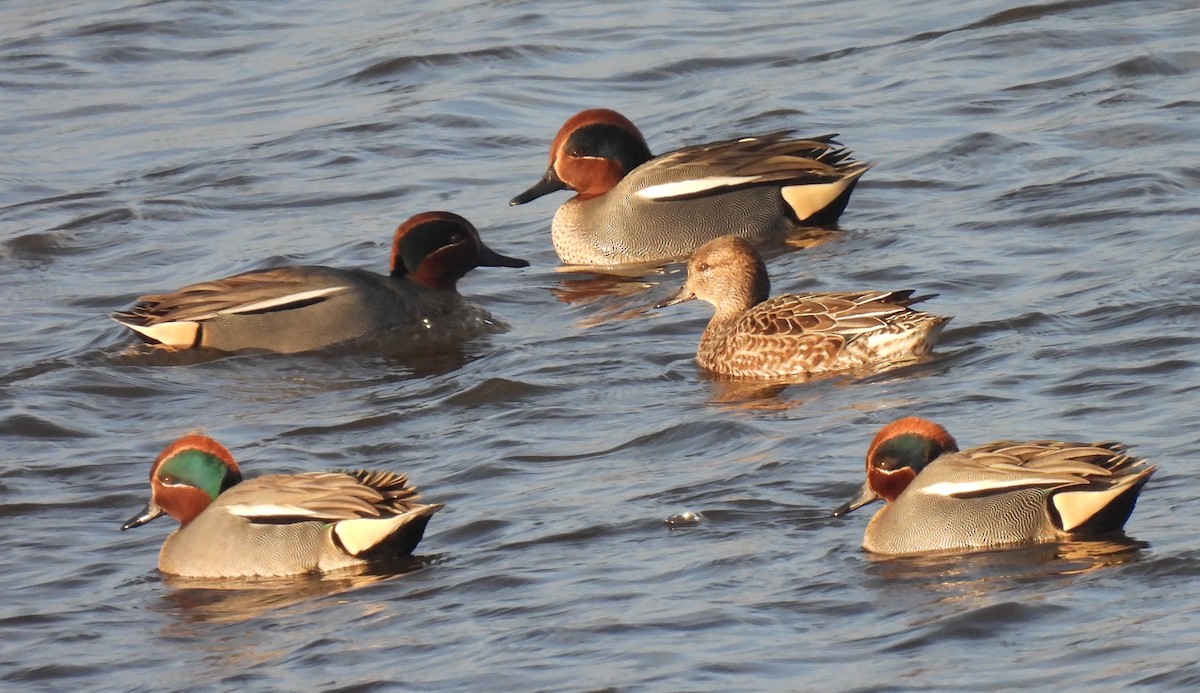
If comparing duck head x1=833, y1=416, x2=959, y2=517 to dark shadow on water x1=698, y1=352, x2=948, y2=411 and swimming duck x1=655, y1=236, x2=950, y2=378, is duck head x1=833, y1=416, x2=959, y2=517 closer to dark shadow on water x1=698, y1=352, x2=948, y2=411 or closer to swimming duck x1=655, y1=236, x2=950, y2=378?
dark shadow on water x1=698, y1=352, x2=948, y2=411

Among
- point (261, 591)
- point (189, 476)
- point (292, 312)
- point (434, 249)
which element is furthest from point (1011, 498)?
point (434, 249)

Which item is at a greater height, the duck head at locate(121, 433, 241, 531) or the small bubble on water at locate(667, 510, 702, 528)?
the duck head at locate(121, 433, 241, 531)

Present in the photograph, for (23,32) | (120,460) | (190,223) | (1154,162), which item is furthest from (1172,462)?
(23,32)

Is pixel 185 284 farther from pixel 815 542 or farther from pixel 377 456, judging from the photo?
pixel 815 542

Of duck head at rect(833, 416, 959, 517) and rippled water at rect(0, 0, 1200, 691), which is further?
duck head at rect(833, 416, 959, 517)

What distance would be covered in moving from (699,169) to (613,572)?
18.7ft

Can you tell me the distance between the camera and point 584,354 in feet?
33.4

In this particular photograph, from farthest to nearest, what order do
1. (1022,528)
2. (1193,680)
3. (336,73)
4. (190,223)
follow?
(336,73) < (190,223) < (1022,528) < (1193,680)

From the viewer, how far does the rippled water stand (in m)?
6.48

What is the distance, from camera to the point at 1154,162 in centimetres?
1243

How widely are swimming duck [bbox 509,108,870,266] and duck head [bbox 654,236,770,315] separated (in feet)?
6.45

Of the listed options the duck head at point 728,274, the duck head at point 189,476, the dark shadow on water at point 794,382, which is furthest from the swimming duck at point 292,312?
the duck head at point 189,476

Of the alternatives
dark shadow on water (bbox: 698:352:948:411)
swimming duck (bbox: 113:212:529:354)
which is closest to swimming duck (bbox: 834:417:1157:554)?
dark shadow on water (bbox: 698:352:948:411)

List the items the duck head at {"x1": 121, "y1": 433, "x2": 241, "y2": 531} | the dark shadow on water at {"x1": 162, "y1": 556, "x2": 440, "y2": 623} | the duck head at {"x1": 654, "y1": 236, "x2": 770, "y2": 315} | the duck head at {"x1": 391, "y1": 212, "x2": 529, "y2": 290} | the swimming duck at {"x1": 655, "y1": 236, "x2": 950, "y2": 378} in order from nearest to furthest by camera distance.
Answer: the dark shadow on water at {"x1": 162, "y1": 556, "x2": 440, "y2": 623} → the duck head at {"x1": 121, "y1": 433, "x2": 241, "y2": 531} → the swimming duck at {"x1": 655, "y1": 236, "x2": 950, "y2": 378} → the duck head at {"x1": 654, "y1": 236, "x2": 770, "y2": 315} → the duck head at {"x1": 391, "y1": 212, "x2": 529, "y2": 290}
